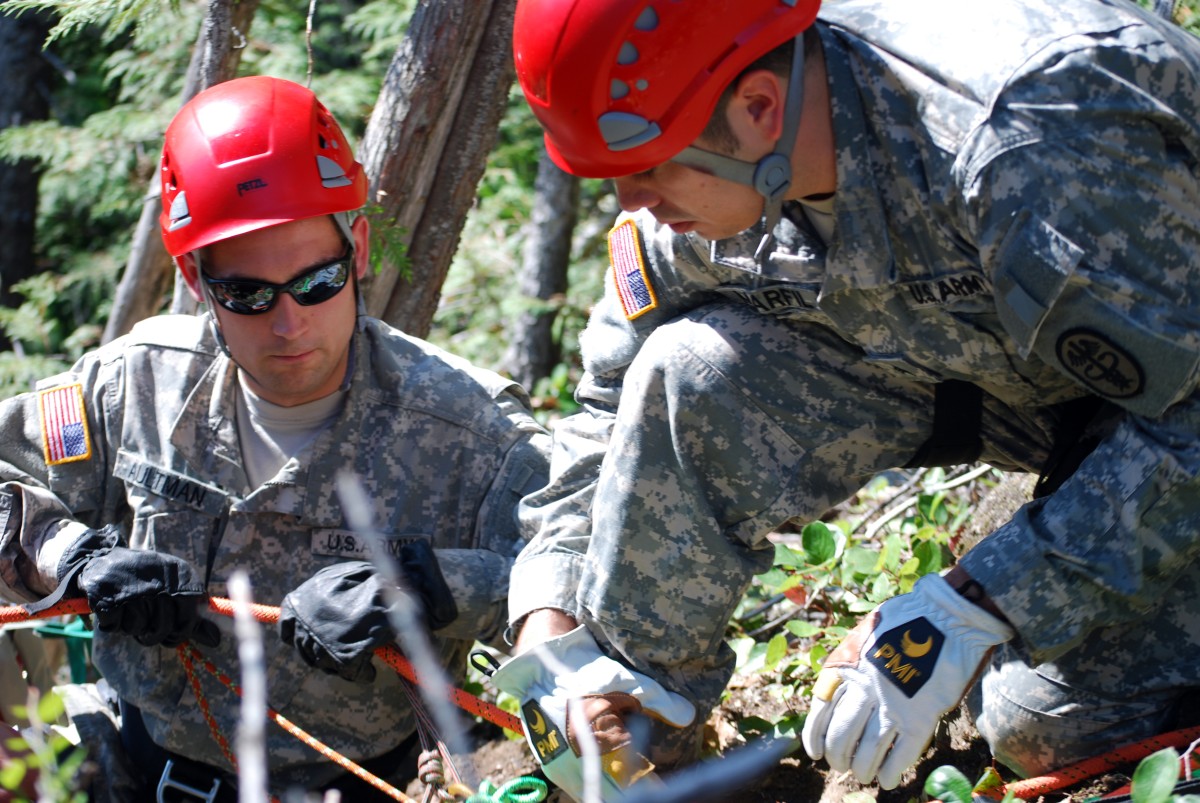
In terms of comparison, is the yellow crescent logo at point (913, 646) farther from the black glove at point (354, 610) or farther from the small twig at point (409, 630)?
the black glove at point (354, 610)

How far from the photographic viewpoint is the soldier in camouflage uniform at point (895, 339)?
217 centimetres

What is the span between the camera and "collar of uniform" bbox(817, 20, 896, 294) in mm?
2416

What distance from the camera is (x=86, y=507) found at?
330 cm

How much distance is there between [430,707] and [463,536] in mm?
511

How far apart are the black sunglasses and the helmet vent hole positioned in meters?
1.10

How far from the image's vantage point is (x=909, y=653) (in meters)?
2.31

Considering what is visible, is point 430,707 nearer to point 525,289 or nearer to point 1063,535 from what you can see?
point 1063,535

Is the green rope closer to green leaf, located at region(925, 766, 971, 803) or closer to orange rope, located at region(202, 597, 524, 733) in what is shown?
orange rope, located at region(202, 597, 524, 733)

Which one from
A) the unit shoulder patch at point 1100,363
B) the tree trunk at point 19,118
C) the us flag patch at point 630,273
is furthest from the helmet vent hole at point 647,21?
the tree trunk at point 19,118

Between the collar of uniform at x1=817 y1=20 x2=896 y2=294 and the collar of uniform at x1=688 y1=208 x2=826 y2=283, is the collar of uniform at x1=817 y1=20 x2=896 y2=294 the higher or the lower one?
the higher one

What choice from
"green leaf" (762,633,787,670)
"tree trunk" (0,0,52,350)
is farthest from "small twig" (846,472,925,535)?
"tree trunk" (0,0,52,350)

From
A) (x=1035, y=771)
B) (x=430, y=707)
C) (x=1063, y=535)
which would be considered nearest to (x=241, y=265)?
(x=430, y=707)

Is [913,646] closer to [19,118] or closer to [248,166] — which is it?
[248,166]

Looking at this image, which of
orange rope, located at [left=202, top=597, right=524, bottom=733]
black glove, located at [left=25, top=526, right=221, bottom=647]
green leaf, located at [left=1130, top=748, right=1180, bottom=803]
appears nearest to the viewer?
green leaf, located at [left=1130, top=748, right=1180, bottom=803]
